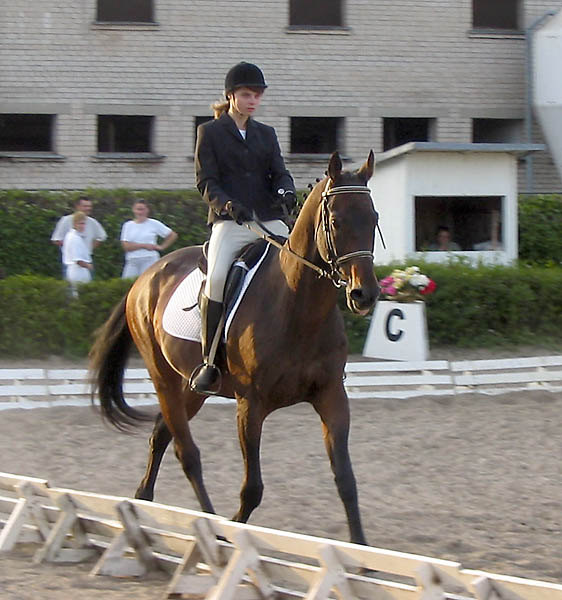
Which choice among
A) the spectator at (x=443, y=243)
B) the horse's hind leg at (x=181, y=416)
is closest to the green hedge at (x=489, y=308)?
the spectator at (x=443, y=243)

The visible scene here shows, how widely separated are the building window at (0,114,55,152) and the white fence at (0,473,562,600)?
619 inches

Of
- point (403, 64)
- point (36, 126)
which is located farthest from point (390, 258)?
point (36, 126)

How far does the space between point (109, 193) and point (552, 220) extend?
7472 mm

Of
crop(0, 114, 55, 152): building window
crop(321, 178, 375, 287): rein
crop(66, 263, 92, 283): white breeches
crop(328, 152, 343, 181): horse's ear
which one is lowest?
crop(66, 263, 92, 283): white breeches

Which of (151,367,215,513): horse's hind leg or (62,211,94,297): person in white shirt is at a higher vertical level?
(62,211,94,297): person in white shirt

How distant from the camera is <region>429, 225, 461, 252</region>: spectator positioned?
53.5ft

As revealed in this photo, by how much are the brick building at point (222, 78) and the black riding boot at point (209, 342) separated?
15115 millimetres

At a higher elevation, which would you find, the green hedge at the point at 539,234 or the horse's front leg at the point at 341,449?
the green hedge at the point at 539,234

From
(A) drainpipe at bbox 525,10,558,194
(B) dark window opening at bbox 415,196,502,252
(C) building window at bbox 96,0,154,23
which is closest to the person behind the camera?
(B) dark window opening at bbox 415,196,502,252

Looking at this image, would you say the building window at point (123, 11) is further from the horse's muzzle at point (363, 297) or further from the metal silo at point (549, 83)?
the horse's muzzle at point (363, 297)

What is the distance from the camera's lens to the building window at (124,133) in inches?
866

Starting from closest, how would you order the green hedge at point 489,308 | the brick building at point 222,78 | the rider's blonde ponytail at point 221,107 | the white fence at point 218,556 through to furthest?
the white fence at point 218,556 → the rider's blonde ponytail at point 221,107 → the green hedge at point 489,308 → the brick building at point 222,78

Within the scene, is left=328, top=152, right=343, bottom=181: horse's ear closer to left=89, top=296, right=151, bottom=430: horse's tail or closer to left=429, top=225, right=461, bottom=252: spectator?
left=89, top=296, right=151, bottom=430: horse's tail

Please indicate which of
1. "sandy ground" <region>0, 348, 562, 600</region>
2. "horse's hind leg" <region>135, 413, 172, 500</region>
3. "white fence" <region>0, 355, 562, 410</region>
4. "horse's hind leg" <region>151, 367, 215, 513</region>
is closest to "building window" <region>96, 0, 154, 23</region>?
"white fence" <region>0, 355, 562, 410</region>
